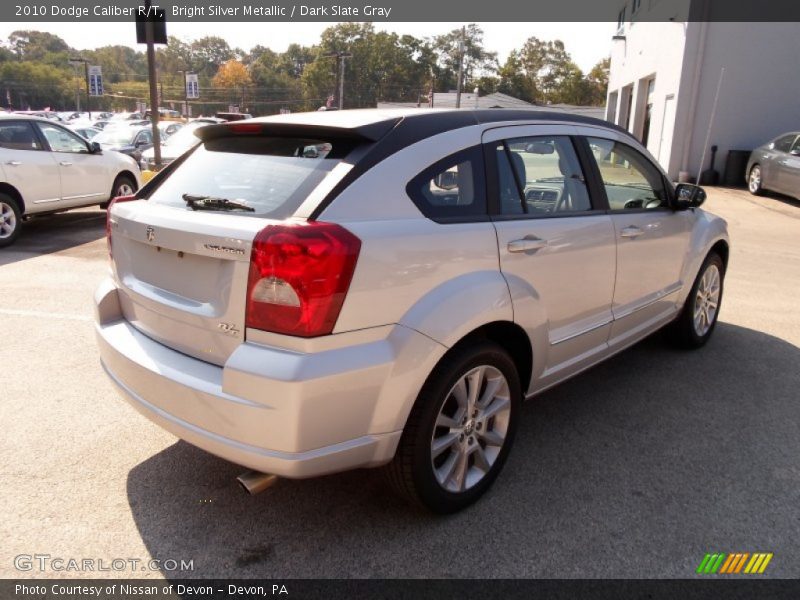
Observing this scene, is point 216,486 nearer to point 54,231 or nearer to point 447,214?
point 447,214

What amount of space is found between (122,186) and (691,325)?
958 cm

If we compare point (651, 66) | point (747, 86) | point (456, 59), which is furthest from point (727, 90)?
point (456, 59)

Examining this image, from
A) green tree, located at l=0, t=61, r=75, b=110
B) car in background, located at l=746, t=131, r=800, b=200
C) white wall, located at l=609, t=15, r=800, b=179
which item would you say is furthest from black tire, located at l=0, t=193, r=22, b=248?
green tree, located at l=0, t=61, r=75, b=110

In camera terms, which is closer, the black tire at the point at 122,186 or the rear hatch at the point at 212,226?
the rear hatch at the point at 212,226

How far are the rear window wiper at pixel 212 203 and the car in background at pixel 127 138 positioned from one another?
1550cm

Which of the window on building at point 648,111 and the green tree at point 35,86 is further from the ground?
the green tree at point 35,86

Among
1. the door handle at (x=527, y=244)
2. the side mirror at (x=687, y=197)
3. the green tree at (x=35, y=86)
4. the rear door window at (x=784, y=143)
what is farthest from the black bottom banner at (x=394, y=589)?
the green tree at (x=35, y=86)

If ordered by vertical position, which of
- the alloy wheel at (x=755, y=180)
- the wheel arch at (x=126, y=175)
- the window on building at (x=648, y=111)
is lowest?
the wheel arch at (x=126, y=175)

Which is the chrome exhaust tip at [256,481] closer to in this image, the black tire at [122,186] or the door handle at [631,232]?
the door handle at [631,232]

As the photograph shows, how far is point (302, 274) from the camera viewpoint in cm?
228

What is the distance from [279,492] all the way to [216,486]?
0.31 metres

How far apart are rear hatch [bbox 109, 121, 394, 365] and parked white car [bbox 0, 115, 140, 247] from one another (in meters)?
6.84

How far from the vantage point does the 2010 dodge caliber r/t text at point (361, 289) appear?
233cm

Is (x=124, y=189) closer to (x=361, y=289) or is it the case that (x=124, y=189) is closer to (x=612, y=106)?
(x=361, y=289)
